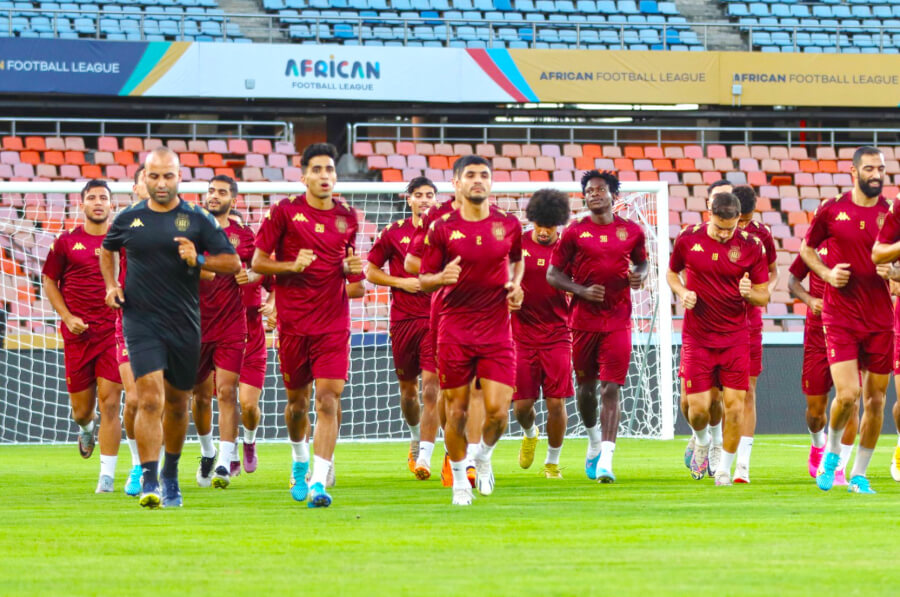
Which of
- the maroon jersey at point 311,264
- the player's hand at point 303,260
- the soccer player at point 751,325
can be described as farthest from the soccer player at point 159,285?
the soccer player at point 751,325

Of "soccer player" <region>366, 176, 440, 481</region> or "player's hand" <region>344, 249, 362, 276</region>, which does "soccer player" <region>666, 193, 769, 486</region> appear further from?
"player's hand" <region>344, 249, 362, 276</region>

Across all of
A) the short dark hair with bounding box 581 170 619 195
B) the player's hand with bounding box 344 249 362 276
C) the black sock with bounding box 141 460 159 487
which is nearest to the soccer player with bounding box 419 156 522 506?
the player's hand with bounding box 344 249 362 276

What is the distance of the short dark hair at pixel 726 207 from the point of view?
35.5 feet

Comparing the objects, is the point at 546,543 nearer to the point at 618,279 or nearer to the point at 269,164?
the point at 618,279

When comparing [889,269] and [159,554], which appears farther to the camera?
[889,269]

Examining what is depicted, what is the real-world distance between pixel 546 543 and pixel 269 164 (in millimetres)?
21140

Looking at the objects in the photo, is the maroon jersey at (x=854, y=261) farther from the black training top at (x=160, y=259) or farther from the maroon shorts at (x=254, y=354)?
the maroon shorts at (x=254, y=354)

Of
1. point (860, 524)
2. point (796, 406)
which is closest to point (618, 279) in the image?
point (860, 524)

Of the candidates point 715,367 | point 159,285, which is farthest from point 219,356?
point 715,367

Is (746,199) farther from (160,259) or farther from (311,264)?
(160,259)

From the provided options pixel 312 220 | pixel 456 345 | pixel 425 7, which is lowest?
pixel 456 345

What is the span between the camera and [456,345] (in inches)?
359

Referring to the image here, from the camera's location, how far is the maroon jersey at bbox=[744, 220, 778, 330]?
11.5 metres

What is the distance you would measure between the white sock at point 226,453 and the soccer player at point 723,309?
12.2ft
